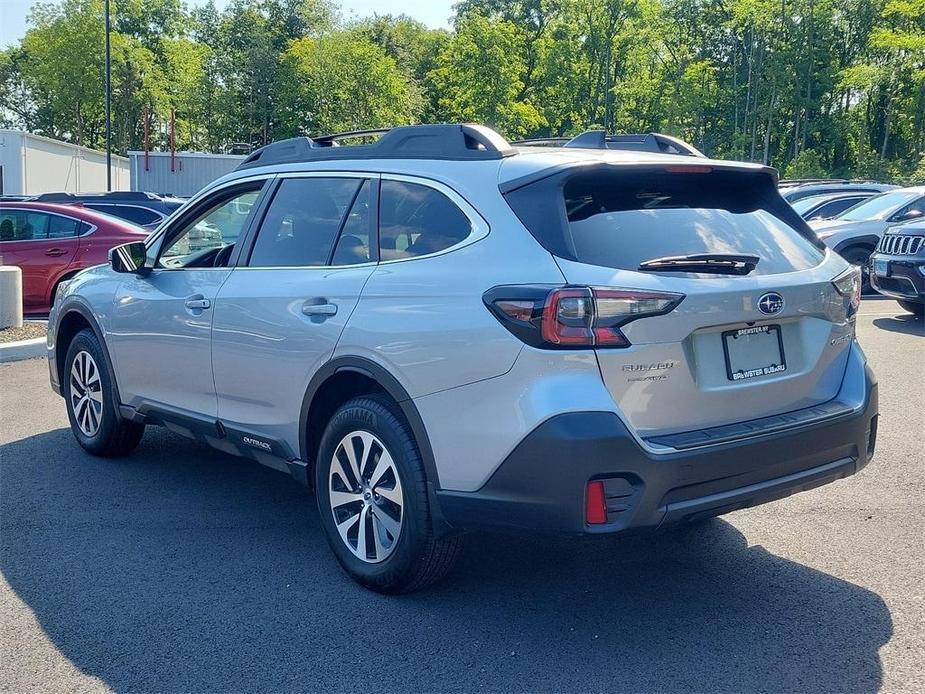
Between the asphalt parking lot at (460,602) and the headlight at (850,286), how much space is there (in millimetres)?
1167

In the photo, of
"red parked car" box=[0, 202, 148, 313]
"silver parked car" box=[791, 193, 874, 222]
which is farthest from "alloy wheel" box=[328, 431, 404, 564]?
"silver parked car" box=[791, 193, 874, 222]

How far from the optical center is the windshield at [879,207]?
15242 millimetres

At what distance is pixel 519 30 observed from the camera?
59062mm

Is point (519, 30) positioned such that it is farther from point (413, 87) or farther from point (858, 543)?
point (858, 543)

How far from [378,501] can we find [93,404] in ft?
9.59

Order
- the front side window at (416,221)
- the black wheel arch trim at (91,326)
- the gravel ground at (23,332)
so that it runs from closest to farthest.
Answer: the front side window at (416,221), the black wheel arch trim at (91,326), the gravel ground at (23,332)

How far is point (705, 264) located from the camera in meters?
3.52

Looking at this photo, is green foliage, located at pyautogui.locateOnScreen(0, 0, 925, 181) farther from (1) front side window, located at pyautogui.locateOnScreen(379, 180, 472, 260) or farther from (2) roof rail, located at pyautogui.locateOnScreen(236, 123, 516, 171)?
(1) front side window, located at pyautogui.locateOnScreen(379, 180, 472, 260)

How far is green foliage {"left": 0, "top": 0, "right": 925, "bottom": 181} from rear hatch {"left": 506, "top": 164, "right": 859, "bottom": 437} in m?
48.4

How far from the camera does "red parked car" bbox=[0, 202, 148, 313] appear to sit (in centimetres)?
1223

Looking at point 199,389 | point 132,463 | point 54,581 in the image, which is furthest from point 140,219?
point 54,581

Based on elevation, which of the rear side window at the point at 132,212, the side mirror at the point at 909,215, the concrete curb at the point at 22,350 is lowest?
the concrete curb at the point at 22,350

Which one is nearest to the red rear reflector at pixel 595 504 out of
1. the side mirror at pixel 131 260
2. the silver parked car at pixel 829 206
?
the side mirror at pixel 131 260

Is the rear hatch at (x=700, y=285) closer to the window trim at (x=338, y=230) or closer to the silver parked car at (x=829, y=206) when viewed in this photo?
the window trim at (x=338, y=230)
